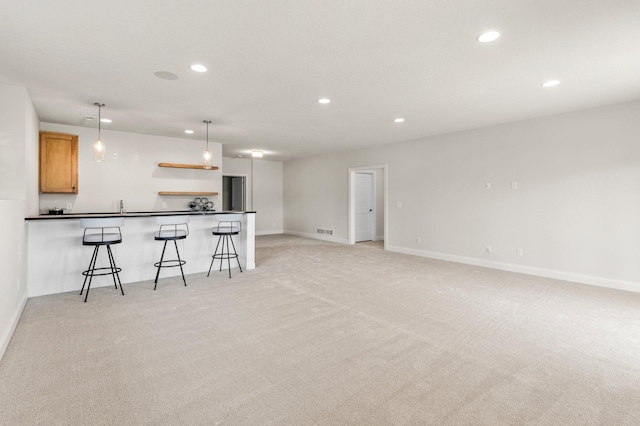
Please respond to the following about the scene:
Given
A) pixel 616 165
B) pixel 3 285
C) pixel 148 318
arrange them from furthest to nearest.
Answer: pixel 616 165
pixel 148 318
pixel 3 285

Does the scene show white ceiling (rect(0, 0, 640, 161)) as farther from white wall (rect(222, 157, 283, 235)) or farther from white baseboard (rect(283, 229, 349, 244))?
white wall (rect(222, 157, 283, 235))

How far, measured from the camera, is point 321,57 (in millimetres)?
2926

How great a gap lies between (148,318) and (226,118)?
10.9 ft

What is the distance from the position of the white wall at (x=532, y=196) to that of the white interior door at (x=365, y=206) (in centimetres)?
125

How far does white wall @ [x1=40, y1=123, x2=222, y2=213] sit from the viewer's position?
576cm

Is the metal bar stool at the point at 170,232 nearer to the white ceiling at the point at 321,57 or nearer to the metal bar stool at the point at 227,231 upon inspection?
the metal bar stool at the point at 227,231

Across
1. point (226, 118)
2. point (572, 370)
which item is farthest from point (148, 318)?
point (572, 370)

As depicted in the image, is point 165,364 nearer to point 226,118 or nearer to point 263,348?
point 263,348

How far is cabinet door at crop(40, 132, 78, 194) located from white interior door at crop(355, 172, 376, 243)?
611 centimetres

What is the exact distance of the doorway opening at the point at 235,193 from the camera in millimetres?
10008

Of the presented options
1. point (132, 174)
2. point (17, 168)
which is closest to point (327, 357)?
point (17, 168)

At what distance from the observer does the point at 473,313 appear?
10.9ft

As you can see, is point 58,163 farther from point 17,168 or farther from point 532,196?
point 532,196

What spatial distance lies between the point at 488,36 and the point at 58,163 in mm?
6332
